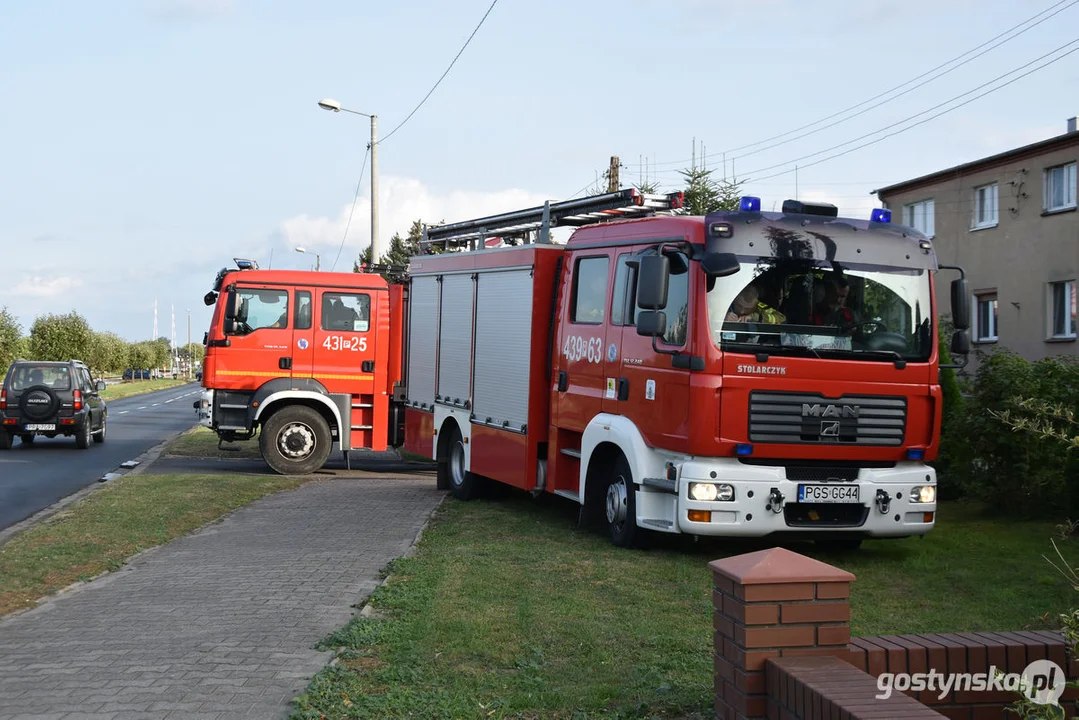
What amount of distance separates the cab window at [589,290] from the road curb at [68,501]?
19.4 feet

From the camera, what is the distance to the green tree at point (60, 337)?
84625 millimetres

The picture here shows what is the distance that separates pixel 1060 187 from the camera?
28281 mm

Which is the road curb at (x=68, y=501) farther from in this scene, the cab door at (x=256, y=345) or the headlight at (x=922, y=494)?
the headlight at (x=922, y=494)

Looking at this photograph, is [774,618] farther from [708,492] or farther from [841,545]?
[841,545]

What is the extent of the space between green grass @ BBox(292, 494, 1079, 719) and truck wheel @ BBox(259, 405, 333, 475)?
7.27 meters

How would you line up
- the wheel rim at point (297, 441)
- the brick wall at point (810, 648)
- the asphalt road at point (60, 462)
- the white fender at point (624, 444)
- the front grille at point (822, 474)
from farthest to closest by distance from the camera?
the wheel rim at point (297, 441) < the asphalt road at point (60, 462) < the white fender at point (624, 444) < the front grille at point (822, 474) < the brick wall at point (810, 648)

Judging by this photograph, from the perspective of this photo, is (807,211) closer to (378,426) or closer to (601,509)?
Result: (601,509)

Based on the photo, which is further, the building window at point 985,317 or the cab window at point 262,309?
the building window at point 985,317

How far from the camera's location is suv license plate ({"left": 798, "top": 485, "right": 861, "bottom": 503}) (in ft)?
30.9

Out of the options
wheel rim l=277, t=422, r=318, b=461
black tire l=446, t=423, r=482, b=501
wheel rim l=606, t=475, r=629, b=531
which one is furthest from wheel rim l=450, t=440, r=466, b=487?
wheel rim l=277, t=422, r=318, b=461

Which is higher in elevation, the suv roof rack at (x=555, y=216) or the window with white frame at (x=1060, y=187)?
the window with white frame at (x=1060, y=187)

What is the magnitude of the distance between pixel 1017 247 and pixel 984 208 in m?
1.89

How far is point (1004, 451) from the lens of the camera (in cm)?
1220

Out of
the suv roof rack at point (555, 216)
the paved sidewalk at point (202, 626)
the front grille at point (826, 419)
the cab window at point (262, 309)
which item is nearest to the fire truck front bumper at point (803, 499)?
the front grille at point (826, 419)
